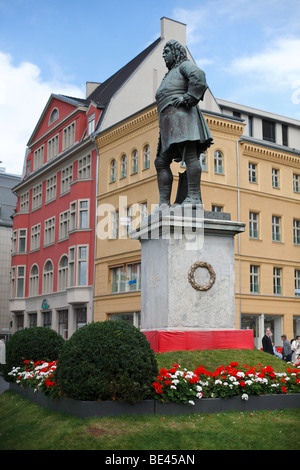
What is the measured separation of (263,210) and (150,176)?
8.44 meters

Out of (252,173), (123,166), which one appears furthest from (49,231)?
(252,173)

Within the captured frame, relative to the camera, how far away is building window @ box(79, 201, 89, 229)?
41969 millimetres

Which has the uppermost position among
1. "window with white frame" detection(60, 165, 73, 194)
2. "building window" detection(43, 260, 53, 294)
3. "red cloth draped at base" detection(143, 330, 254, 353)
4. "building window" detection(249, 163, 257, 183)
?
"window with white frame" detection(60, 165, 73, 194)

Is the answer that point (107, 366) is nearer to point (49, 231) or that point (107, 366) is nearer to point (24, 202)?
point (49, 231)

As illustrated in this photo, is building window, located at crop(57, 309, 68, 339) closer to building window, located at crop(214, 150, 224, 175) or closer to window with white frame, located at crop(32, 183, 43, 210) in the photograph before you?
window with white frame, located at crop(32, 183, 43, 210)

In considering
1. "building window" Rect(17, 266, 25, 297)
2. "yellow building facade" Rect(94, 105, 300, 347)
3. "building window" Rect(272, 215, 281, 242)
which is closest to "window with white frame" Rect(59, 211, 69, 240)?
"yellow building facade" Rect(94, 105, 300, 347)

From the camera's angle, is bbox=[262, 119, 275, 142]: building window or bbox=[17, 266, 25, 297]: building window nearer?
bbox=[262, 119, 275, 142]: building window

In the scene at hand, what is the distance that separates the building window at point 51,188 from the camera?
157 feet

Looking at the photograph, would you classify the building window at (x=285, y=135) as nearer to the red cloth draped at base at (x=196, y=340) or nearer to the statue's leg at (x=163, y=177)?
the statue's leg at (x=163, y=177)

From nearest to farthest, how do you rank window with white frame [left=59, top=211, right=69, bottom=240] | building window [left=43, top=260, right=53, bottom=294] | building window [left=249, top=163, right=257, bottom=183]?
building window [left=249, top=163, right=257, bottom=183]
window with white frame [left=59, top=211, right=69, bottom=240]
building window [left=43, top=260, right=53, bottom=294]

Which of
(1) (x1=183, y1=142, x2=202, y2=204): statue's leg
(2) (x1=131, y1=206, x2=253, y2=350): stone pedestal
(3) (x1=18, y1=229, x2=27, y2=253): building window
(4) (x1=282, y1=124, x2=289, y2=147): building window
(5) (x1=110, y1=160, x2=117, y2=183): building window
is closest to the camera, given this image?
(2) (x1=131, y1=206, x2=253, y2=350): stone pedestal

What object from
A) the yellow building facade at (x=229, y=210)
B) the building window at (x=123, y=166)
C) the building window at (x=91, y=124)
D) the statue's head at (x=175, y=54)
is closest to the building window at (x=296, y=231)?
the yellow building facade at (x=229, y=210)

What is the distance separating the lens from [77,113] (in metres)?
44.7

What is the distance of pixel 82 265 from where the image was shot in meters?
41.6
